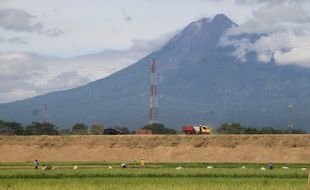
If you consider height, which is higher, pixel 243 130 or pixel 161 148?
pixel 243 130

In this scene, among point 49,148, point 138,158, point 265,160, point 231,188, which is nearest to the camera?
point 231,188

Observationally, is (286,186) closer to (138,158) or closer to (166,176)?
(166,176)

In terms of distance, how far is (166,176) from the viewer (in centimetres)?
4972

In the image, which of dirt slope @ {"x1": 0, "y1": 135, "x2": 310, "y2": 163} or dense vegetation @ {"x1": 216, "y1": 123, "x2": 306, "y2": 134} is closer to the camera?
dirt slope @ {"x1": 0, "y1": 135, "x2": 310, "y2": 163}

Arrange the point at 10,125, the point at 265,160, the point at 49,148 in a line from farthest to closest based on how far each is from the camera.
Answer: the point at 10,125 → the point at 49,148 → the point at 265,160

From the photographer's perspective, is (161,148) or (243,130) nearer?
(161,148)

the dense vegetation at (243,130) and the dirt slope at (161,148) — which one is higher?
the dense vegetation at (243,130)

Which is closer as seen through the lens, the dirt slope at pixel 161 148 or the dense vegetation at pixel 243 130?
the dirt slope at pixel 161 148

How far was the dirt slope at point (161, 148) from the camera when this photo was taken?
267ft

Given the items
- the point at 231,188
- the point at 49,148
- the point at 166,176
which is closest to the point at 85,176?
the point at 166,176

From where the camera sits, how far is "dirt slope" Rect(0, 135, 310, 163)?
81.3 m

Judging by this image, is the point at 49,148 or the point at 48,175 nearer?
the point at 48,175

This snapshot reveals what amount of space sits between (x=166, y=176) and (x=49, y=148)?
154 feet

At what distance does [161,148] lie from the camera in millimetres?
87250
